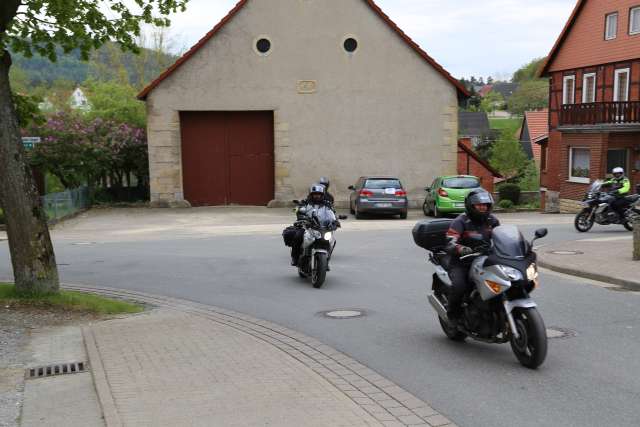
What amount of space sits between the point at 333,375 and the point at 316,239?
5023 millimetres

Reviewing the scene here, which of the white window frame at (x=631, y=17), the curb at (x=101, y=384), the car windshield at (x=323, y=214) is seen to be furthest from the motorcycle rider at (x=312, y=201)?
the white window frame at (x=631, y=17)

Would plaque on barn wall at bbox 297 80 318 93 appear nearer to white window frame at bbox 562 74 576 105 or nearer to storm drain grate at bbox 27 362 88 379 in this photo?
white window frame at bbox 562 74 576 105

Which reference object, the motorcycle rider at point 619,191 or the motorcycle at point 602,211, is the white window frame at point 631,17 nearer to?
the motorcycle rider at point 619,191

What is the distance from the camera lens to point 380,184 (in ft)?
86.6

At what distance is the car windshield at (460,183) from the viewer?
25703 millimetres

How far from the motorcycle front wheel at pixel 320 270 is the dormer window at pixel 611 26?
25871mm

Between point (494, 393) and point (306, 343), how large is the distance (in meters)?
A: 2.40

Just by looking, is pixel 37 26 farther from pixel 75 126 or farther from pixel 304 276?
pixel 75 126

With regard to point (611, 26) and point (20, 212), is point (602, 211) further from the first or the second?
point (611, 26)

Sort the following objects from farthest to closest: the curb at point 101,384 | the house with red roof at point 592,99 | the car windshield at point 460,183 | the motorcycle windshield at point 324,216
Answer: the house with red roof at point 592,99 → the car windshield at point 460,183 → the motorcycle windshield at point 324,216 → the curb at point 101,384

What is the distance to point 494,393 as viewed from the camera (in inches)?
237

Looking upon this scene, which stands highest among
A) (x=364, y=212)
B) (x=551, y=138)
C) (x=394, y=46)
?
(x=394, y=46)

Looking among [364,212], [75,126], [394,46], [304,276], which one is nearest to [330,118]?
[394,46]

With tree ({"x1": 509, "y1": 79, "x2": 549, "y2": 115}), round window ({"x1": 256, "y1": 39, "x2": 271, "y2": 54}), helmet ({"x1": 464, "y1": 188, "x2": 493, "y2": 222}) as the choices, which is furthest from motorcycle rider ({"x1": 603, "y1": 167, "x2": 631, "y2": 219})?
tree ({"x1": 509, "y1": 79, "x2": 549, "y2": 115})
